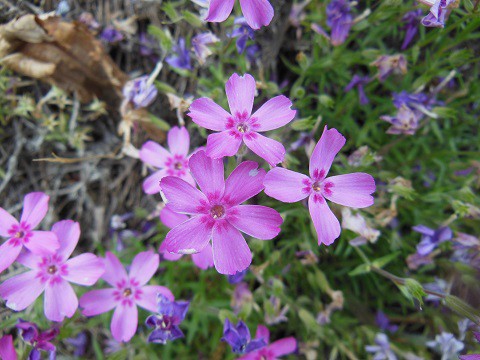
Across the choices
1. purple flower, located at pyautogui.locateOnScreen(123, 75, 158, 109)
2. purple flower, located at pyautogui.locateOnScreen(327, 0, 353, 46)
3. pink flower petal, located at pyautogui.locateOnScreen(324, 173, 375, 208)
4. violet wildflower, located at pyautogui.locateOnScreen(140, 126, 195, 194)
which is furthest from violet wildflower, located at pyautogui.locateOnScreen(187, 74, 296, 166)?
purple flower, located at pyautogui.locateOnScreen(327, 0, 353, 46)

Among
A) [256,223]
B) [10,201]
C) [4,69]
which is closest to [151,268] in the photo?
[256,223]

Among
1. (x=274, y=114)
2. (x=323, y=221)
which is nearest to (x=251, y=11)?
(x=274, y=114)

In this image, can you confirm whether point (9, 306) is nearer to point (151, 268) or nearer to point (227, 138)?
point (151, 268)

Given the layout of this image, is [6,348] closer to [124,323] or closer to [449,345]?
[124,323]

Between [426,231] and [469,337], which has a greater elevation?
[426,231]

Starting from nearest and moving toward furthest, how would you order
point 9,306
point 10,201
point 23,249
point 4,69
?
1. point 9,306
2. point 23,249
3. point 4,69
4. point 10,201

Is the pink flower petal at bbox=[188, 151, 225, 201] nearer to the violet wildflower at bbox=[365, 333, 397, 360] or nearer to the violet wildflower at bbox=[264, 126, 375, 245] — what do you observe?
the violet wildflower at bbox=[264, 126, 375, 245]
